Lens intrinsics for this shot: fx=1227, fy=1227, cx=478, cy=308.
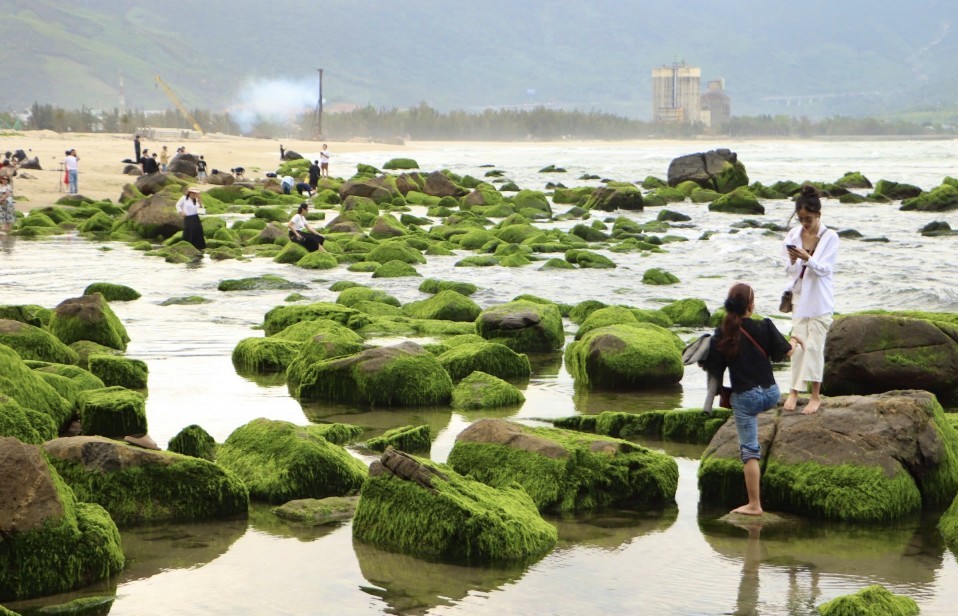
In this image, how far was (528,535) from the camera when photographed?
7.65 meters

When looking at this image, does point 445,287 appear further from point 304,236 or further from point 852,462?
point 852,462

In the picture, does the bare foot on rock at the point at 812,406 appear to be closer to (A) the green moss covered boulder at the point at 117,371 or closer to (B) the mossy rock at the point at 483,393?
(B) the mossy rock at the point at 483,393

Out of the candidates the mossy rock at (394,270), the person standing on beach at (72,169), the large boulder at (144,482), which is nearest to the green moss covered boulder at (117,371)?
the large boulder at (144,482)

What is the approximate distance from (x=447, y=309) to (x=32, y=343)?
6467mm

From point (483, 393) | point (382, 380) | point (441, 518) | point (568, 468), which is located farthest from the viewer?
point (483, 393)

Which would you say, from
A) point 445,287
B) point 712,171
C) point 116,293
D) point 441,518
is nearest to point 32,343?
point 441,518

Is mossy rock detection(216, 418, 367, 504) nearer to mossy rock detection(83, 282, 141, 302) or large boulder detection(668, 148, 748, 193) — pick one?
mossy rock detection(83, 282, 141, 302)

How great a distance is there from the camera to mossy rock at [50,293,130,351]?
46.9 feet

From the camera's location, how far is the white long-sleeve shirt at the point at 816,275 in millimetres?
9188

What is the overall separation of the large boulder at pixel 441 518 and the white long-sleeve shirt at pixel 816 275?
2846mm

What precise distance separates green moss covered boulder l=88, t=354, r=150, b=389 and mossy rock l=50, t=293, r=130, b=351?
2178mm

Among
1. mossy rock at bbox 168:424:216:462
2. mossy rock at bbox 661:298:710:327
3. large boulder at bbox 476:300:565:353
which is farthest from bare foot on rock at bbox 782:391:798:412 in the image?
mossy rock at bbox 661:298:710:327

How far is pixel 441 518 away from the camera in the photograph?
749cm

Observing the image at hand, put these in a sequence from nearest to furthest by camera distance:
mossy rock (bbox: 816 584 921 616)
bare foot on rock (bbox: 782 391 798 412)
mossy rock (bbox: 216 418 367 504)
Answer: mossy rock (bbox: 816 584 921 616)
mossy rock (bbox: 216 418 367 504)
bare foot on rock (bbox: 782 391 798 412)
